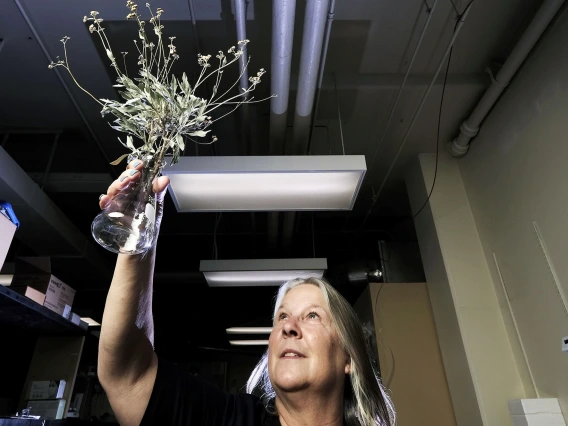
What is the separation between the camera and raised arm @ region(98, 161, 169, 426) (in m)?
0.73

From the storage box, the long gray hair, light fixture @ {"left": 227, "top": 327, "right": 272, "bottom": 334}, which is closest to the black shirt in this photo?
the long gray hair

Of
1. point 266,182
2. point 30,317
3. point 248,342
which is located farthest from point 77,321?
point 248,342

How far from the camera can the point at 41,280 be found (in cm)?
228

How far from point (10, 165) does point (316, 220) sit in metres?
2.96

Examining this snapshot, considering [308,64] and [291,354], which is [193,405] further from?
[308,64]

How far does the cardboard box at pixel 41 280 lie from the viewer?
2248 millimetres

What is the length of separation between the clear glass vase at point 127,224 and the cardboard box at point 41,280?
6.21 feet

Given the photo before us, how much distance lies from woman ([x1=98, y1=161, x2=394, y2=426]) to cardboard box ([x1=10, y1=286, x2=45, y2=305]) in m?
1.54

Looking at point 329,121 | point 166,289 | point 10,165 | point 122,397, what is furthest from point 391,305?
point 166,289

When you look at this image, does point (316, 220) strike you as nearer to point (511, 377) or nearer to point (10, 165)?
point (511, 377)

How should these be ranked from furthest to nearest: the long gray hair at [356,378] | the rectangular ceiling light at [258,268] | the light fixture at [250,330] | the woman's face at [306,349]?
the light fixture at [250,330]
the rectangular ceiling light at [258,268]
the long gray hair at [356,378]
the woman's face at [306,349]

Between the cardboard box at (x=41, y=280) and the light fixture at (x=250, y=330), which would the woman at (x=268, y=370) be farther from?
Answer: the light fixture at (x=250, y=330)

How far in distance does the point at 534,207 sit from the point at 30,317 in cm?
304

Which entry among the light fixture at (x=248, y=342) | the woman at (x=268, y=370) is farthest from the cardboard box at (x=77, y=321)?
the light fixture at (x=248, y=342)
